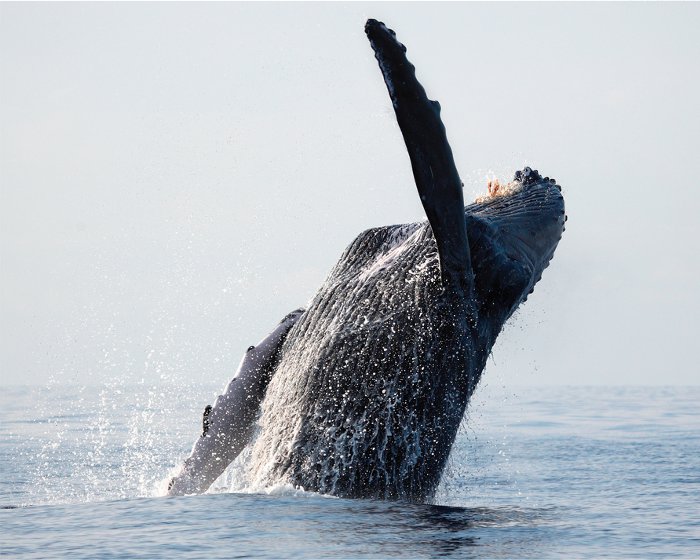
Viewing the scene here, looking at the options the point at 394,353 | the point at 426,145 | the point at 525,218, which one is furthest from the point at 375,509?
the point at 525,218

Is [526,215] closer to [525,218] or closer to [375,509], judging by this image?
[525,218]

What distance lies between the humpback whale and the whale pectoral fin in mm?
10

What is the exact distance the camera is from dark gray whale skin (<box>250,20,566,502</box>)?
28.3ft

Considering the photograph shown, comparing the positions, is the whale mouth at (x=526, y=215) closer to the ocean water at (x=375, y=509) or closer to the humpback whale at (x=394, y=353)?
the humpback whale at (x=394, y=353)

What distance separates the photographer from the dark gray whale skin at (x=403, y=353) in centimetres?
864

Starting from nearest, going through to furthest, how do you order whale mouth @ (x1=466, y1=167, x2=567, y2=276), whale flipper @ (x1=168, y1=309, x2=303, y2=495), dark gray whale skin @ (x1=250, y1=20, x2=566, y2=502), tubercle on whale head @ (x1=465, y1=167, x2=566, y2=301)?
dark gray whale skin @ (x1=250, y1=20, x2=566, y2=502) < tubercle on whale head @ (x1=465, y1=167, x2=566, y2=301) < whale mouth @ (x1=466, y1=167, x2=567, y2=276) < whale flipper @ (x1=168, y1=309, x2=303, y2=495)

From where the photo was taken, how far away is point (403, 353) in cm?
895

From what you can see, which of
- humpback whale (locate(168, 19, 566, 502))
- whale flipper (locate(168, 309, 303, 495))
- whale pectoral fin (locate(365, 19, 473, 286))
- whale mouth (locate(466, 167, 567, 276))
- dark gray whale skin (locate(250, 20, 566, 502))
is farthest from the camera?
whale flipper (locate(168, 309, 303, 495))

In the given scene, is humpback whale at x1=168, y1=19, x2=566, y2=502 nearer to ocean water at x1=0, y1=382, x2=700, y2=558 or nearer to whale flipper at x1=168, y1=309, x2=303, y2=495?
whale flipper at x1=168, y1=309, x2=303, y2=495

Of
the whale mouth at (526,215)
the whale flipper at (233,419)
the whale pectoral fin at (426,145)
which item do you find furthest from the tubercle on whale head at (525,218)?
the whale flipper at (233,419)

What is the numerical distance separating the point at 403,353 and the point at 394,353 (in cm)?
7

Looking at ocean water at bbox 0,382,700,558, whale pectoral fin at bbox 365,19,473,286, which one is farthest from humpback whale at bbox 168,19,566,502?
ocean water at bbox 0,382,700,558

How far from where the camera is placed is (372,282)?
944 centimetres

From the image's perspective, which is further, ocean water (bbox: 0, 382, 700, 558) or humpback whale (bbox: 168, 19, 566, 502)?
humpback whale (bbox: 168, 19, 566, 502)
